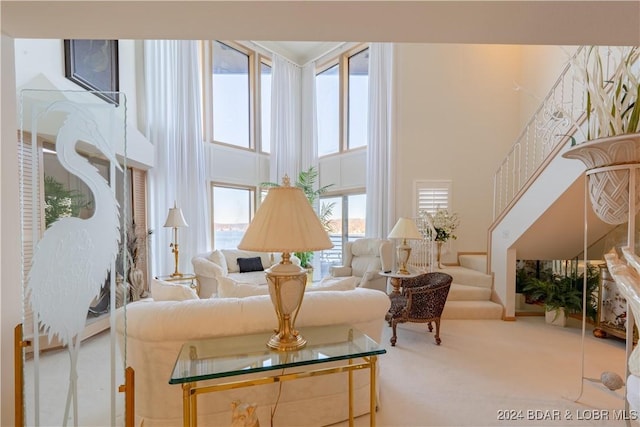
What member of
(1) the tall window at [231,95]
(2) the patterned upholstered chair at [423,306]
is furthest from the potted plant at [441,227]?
(1) the tall window at [231,95]

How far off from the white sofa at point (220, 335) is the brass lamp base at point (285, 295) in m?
0.23

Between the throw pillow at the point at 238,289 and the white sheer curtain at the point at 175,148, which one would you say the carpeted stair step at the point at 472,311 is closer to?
the throw pillow at the point at 238,289

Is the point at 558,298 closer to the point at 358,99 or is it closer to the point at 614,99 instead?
the point at 614,99

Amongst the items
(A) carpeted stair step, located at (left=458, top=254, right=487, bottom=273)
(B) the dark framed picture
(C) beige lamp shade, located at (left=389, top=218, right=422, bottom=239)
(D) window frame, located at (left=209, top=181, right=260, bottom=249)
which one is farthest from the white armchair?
(B) the dark framed picture

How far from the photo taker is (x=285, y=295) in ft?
5.22

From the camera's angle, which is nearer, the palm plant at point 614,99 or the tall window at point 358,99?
the palm plant at point 614,99

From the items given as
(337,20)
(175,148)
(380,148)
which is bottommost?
(337,20)

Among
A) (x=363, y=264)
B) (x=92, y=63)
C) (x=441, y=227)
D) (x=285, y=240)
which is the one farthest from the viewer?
(x=363, y=264)

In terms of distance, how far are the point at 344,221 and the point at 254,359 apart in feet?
18.1

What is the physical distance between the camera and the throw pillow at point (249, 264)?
17.7 feet

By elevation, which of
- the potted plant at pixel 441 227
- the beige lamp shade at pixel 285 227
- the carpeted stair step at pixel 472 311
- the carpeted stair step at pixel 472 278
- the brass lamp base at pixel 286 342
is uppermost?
the beige lamp shade at pixel 285 227

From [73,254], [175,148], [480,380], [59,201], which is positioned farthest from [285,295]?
[175,148]

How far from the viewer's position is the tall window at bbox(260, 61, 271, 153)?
7.07 metres

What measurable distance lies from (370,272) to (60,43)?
4.60m
